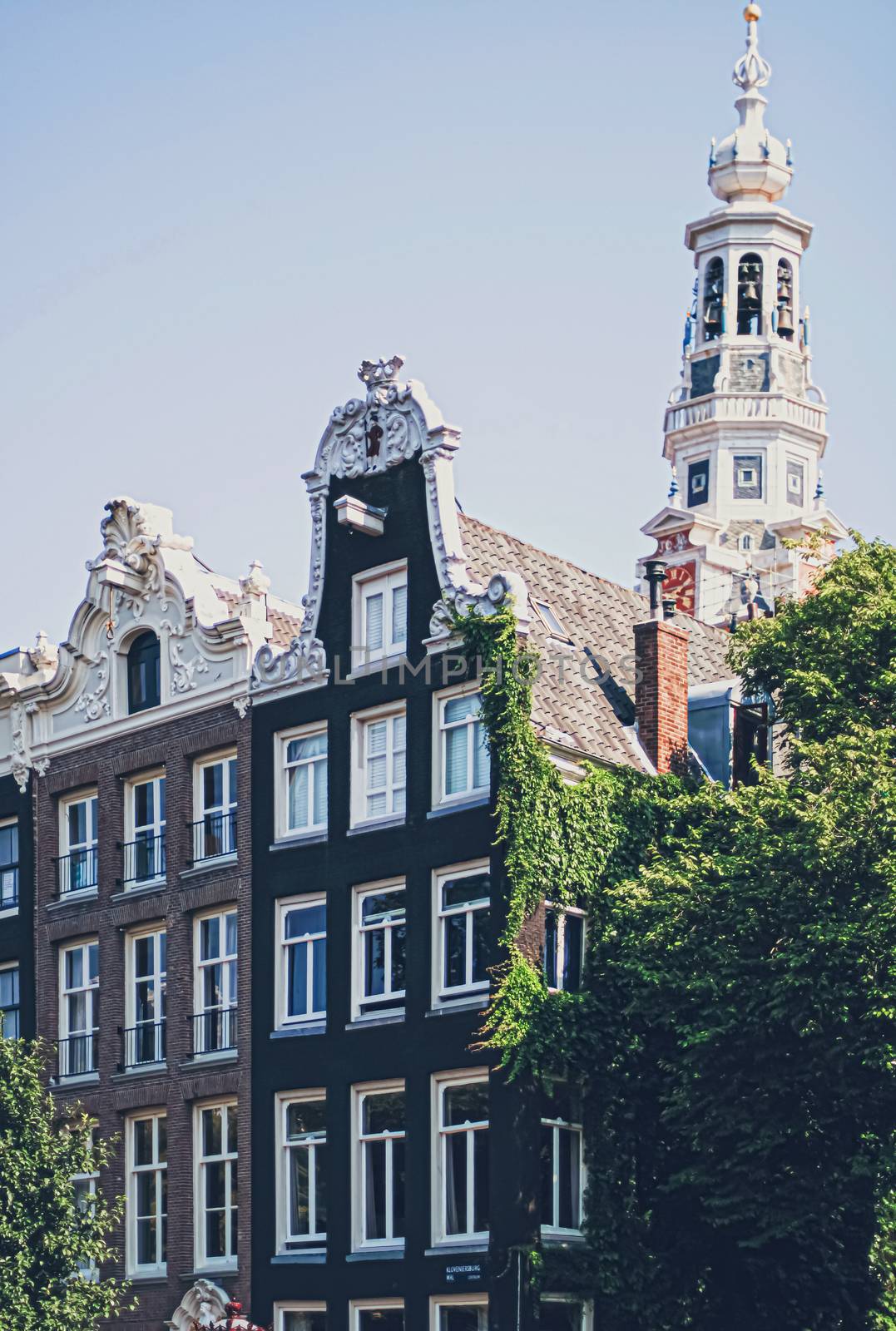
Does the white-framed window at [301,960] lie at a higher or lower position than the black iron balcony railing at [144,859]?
lower

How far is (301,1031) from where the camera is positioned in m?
48.4

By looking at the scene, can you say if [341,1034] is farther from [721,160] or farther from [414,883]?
[721,160]

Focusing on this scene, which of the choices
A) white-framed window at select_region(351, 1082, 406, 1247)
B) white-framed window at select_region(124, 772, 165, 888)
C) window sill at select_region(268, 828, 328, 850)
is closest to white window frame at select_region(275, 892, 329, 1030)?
window sill at select_region(268, 828, 328, 850)

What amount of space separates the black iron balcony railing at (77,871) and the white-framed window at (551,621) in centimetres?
1108

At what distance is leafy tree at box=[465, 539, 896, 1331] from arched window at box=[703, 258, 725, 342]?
51090 mm

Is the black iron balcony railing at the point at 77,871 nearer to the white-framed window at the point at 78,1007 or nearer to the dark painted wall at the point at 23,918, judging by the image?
the dark painted wall at the point at 23,918

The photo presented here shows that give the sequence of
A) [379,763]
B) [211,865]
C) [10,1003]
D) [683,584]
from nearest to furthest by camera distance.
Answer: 1. [379,763]
2. [211,865]
3. [10,1003]
4. [683,584]

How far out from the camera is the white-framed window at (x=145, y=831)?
52.8 metres

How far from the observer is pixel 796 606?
48.0 m

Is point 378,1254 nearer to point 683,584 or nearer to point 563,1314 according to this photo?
point 563,1314

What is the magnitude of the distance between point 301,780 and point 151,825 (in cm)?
473

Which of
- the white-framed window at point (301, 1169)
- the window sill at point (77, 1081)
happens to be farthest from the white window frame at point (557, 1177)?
the window sill at point (77, 1081)

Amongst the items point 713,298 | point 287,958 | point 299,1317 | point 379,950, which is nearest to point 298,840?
point 287,958

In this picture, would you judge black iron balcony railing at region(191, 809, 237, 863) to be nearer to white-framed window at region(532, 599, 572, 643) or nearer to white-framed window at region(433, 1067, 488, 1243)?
white-framed window at region(532, 599, 572, 643)
